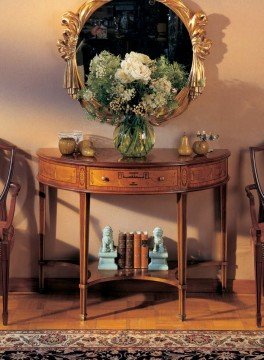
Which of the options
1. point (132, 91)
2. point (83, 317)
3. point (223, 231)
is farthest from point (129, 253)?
point (132, 91)

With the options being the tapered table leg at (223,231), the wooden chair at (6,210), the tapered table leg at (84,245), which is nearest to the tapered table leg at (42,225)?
the wooden chair at (6,210)

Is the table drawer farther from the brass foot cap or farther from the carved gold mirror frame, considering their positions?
the brass foot cap

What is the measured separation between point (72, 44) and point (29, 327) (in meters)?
1.59

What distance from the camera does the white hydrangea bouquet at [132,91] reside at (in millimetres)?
4199

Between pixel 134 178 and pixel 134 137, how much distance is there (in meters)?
0.24

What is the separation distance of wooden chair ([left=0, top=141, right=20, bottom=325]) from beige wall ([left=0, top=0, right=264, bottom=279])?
8 centimetres

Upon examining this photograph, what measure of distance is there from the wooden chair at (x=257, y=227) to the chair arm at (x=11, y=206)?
1314 millimetres

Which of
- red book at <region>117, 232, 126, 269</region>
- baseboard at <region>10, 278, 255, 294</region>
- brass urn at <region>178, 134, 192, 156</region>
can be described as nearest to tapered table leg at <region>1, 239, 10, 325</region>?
baseboard at <region>10, 278, 255, 294</region>

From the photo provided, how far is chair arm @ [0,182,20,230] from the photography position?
173 inches

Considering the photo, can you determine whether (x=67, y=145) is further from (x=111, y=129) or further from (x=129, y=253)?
(x=129, y=253)

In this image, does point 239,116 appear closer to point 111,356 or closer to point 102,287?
point 102,287

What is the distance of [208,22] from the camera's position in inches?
182

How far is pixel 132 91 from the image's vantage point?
165 inches

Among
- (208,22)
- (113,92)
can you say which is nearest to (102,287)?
(113,92)
